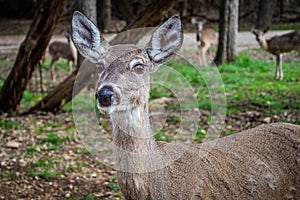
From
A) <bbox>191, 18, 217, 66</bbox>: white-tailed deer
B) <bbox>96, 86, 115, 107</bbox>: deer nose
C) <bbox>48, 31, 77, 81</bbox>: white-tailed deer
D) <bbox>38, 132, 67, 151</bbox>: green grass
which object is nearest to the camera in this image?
<bbox>96, 86, 115, 107</bbox>: deer nose

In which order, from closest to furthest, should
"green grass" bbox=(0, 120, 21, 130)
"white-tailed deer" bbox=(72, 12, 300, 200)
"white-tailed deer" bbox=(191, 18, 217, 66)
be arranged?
1. "white-tailed deer" bbox=(72, 12, 300, 200)
2. "green grass" bbox=(0, 120, 21, 130)
3. "white-tailed deer" bbox=(191, 18, 217, 66)

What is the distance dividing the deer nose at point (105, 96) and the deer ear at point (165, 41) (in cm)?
54

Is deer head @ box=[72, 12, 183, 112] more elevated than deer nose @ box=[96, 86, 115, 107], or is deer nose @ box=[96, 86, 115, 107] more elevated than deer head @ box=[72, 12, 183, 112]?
deer head @ box=[72, 12, 183, 112]

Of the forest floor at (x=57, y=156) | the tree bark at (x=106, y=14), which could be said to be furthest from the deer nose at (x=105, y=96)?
the tree bark at (x=106, y=14)

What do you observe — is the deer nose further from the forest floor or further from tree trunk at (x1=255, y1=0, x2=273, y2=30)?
tree trunk at (x1=255, y1=0, x2=273, y2=30)

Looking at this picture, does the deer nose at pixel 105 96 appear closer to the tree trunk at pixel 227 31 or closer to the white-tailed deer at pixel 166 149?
the white-tailed deer at pixel 166 149

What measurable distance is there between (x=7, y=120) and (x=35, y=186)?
2.75m

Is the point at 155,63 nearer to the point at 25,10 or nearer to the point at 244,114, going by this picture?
the point at 244,114

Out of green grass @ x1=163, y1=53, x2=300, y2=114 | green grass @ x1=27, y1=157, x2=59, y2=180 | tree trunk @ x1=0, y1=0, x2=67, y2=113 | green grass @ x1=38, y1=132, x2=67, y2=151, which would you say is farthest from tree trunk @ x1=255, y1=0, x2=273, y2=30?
green grass @ x1=27, y1=157, x2=59, y2=180

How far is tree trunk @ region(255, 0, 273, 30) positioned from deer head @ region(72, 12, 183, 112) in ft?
61.2

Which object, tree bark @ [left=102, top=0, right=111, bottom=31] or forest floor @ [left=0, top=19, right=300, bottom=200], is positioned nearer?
forest floor @ [left=0, top=19, right=300, bottom=200]

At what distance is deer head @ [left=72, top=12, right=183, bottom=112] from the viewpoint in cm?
301

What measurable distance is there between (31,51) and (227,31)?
20.2 feet

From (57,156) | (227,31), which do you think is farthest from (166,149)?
(227,31)
